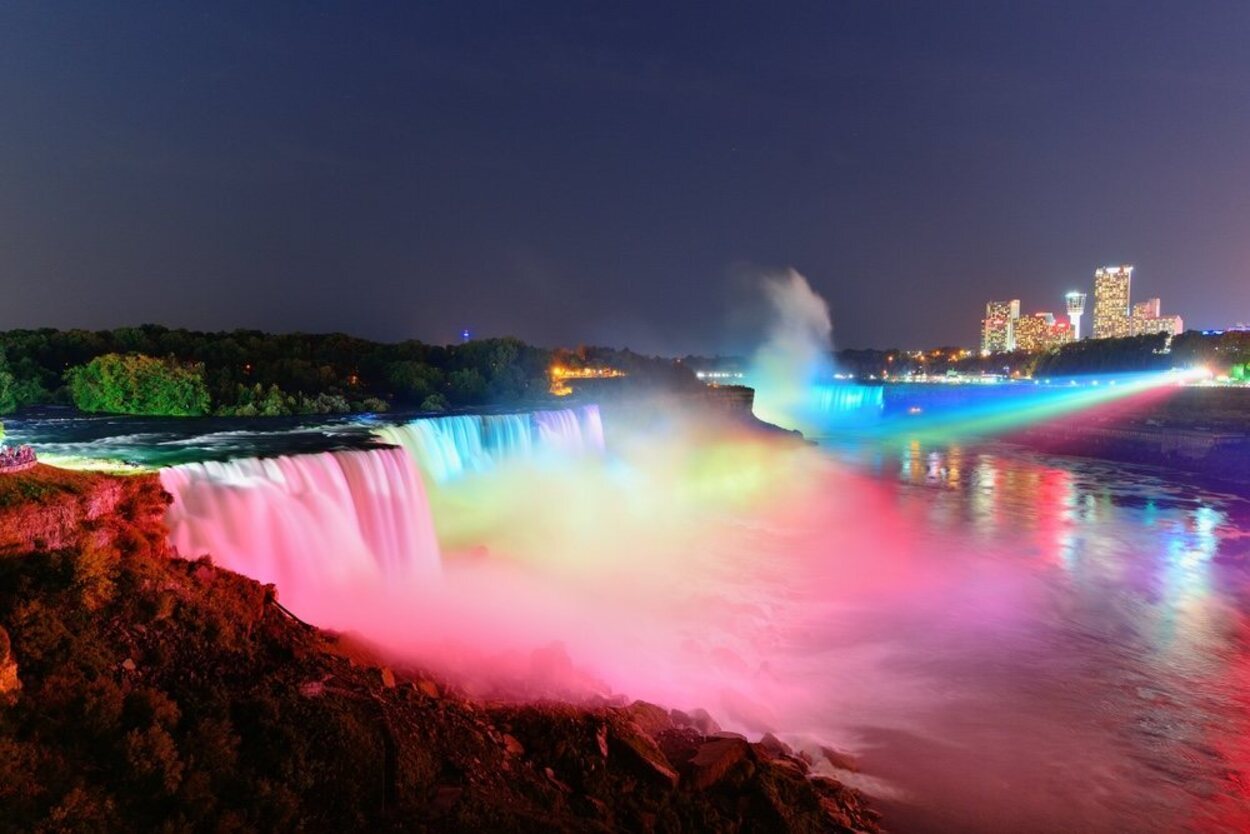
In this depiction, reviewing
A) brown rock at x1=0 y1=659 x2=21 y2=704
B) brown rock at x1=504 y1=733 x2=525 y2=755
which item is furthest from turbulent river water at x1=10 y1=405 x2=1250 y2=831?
brown rock at x1=0 y1=659 x2=21 y2=704

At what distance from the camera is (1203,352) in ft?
266

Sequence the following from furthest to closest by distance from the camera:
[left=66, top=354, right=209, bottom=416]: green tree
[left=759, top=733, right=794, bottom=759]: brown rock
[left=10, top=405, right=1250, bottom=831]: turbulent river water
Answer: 1. [left=66, top=354, right=209, bottom=416]: green tree
2. [left=10, top=405, right=1250, bottom=831]: turbulent river water
3. [left=759, top=733, right=794, bottom=759]: brown rock

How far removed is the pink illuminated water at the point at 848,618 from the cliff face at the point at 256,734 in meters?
1.85

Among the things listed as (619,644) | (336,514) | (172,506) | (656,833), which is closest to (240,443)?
(336,514)

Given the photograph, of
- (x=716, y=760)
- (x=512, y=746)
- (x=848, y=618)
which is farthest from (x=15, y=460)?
(x=848, y=618)

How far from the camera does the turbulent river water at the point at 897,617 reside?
9.26 meters

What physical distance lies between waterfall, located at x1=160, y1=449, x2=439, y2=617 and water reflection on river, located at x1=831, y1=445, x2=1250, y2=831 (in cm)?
926

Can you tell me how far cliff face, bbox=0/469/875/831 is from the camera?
5.51m

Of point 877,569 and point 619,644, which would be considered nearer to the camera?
point 619,644

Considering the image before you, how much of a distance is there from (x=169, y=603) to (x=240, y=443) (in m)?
12.1

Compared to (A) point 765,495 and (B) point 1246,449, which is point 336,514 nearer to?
(A) point 765,495

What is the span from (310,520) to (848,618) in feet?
36.9

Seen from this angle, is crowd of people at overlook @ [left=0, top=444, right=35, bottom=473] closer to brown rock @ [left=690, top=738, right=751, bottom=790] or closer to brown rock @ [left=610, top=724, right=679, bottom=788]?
brown rock @ [left=610, top=724, right=679, bottom=788]

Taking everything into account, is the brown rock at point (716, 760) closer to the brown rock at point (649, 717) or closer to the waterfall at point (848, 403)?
the brown rock at point (649, 717)
